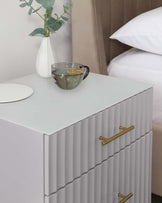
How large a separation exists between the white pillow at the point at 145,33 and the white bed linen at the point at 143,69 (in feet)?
0.14

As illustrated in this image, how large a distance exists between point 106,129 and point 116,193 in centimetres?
25

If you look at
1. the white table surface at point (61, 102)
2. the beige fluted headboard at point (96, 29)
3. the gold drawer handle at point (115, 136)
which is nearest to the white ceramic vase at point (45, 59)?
the white table surface at point (61, 102)

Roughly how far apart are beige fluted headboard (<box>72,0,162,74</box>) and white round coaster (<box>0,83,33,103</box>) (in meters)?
0.45

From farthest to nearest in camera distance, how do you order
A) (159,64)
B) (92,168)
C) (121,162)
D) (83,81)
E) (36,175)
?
1. (159,64)
2. (83,81)
3. (121,162)
4. (92,168)
5. (36,175)

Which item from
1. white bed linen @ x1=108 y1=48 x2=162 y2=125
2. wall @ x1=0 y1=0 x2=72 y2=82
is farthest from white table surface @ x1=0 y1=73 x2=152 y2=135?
white bed linen @ x1=108 y1=48 x2=162 y2=125

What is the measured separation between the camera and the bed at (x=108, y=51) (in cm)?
166

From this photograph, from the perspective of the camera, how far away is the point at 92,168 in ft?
4.07

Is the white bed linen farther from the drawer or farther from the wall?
the wall

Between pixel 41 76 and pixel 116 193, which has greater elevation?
pixel 41 76

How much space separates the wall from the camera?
1542mm

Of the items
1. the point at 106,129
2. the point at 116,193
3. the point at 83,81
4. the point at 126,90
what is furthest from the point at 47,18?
the point at 116,193

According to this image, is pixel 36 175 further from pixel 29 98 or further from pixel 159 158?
pixel 159 158

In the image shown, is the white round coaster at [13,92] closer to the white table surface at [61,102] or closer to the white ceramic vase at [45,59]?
the white table surface at [61,102]

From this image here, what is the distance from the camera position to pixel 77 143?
3.80 feet
